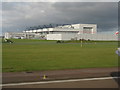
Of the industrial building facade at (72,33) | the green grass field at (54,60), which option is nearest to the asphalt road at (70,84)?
the green grass field at (54,60)

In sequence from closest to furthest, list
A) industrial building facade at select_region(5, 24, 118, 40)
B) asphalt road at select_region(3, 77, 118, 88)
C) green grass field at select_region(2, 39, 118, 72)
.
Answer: asphalt road at select_region(3, 77, 118, 88)
green grass field at select_region(2, 39, 118, 72)
industrial building facade at select_region(5, 24, 118, 40)

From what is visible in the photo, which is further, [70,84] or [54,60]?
[54,60]

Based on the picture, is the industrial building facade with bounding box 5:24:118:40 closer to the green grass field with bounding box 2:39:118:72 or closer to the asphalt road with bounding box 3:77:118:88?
the green grass field with bounding box 2:39:118:72

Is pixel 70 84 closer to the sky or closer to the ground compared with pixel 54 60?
closer to the ground

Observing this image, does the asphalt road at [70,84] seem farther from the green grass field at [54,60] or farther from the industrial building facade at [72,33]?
the industrial building facade at [72,33]

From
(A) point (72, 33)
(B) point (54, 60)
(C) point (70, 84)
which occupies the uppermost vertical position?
(A) point (72, 33)

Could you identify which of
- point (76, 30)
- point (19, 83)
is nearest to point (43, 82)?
point (19, 83)

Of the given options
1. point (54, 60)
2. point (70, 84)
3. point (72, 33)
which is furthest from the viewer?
point (72, 33)

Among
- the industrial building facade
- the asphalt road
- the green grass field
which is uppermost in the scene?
the industrial building facade

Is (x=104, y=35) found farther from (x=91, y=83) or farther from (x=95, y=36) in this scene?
(x=91, y=83)

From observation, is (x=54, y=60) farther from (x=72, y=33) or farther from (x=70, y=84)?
(x=72, y=33)

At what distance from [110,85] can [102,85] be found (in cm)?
32

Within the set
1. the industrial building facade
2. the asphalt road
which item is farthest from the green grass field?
the industrial building facade

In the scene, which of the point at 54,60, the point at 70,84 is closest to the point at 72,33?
the point at 54,60
